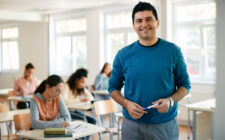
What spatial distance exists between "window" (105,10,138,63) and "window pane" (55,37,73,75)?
171 cm

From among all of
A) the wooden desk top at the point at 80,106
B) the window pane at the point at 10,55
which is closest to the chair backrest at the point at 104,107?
the wooden desk top at the point at 80,106

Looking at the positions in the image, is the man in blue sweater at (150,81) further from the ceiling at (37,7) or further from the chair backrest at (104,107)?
the ceiling at (37,7)

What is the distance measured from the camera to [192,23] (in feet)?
20.9

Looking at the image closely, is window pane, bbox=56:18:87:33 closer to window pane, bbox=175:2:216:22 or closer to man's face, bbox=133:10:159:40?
window pane, bbox=175:2:216:22

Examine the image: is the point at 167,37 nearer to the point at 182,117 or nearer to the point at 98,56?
the point at 182,117

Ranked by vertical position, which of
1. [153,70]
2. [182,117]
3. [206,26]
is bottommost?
[182,117]

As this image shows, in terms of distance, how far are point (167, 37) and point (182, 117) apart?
1749 millimetres

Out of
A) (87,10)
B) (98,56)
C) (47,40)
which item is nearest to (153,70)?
(98,56)

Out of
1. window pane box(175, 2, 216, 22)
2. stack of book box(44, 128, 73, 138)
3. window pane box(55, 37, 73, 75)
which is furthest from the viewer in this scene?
window pane box(55, 37, 73, 75)

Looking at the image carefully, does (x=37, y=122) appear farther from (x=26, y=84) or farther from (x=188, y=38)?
(x=188, y=38)

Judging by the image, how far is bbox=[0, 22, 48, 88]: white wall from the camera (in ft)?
33.3

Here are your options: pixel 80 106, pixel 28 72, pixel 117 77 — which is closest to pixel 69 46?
pixel 28 72

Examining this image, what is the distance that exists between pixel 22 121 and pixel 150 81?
2191 mm

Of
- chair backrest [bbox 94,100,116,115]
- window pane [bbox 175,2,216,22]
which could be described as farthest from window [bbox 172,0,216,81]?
chair backrest [bbox 94,100,116,115]
